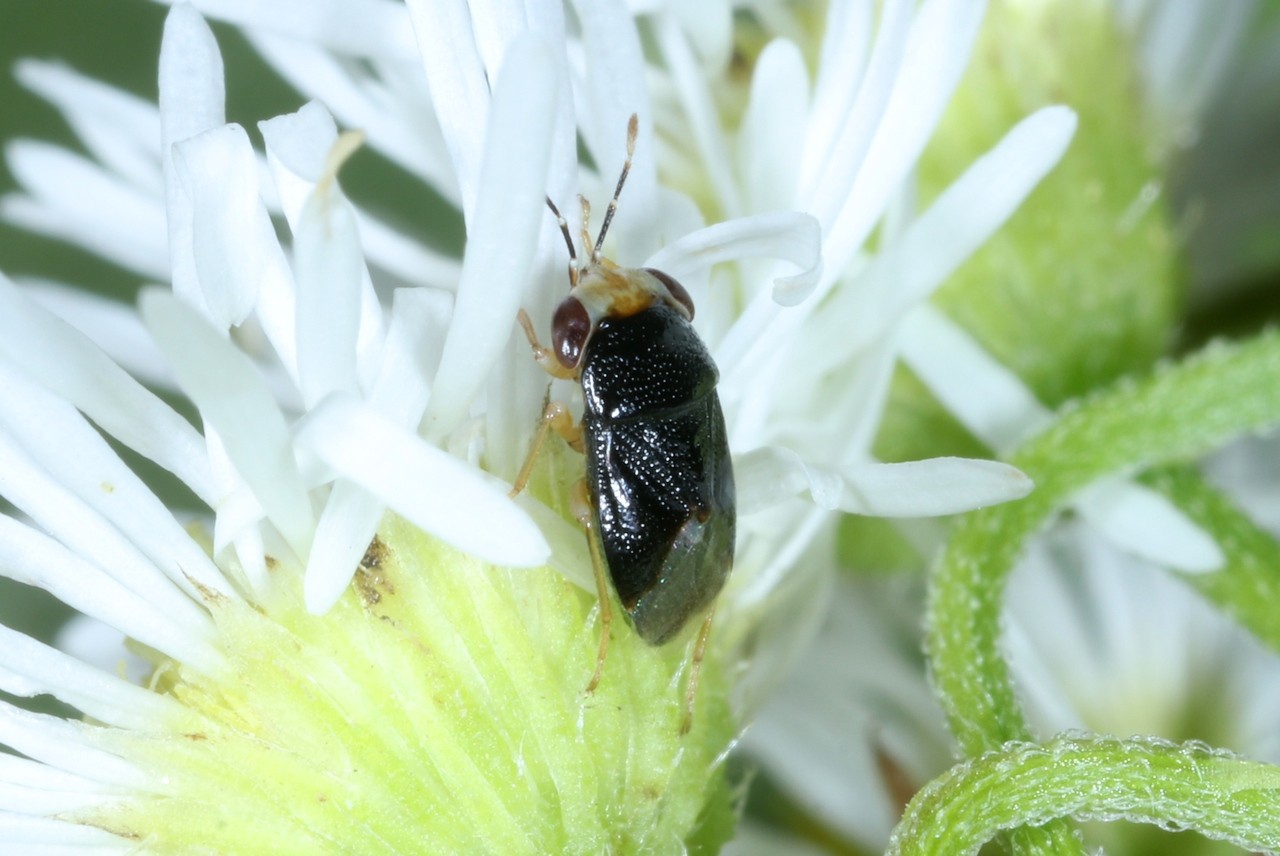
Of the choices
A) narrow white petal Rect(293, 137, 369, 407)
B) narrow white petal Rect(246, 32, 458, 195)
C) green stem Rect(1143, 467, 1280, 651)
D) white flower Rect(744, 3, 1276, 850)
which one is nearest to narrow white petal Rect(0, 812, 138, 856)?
narrow white petal Rect(293, 137, 369, 407)

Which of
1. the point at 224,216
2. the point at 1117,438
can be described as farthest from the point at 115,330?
the point at 1117,438

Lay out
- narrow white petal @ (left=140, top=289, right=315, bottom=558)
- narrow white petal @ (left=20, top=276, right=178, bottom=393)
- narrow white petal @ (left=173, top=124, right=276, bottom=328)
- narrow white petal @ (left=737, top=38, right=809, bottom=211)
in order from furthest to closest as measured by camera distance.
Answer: narrow white petal @ (left=20, top=276, right=178, bottom=393) < narrow white petal @ (left=737, top=38, right=809, bottom=211) < narrow white petal @ (left=173, top=124, right=276, bottom=328) < narrow white petal @ (left=140, top=289, right=315, bottom=558)

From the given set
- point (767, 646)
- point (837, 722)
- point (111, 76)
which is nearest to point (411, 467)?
point (767, 646)

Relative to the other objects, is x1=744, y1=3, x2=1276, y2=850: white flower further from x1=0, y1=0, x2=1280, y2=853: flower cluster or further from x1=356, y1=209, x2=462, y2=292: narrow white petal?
x1=356, y1=209, x2=462, y2=292: narrow white petal

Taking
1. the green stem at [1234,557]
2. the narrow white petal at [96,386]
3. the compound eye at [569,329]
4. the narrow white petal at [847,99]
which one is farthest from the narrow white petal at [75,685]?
the green stem at [1234,557]

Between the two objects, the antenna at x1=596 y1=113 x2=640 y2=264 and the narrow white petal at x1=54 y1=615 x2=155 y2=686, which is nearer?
the antenna at x1=596 y1=113 x2=640 y2=264

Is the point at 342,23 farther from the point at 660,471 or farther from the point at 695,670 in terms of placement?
the point at 695,670

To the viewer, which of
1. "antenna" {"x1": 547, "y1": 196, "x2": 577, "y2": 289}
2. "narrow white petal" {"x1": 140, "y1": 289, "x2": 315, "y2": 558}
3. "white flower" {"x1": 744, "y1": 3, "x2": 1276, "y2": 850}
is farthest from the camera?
"white flower" {"x1": 744, "y1": 3, "x2": 1276, "y2": 850}

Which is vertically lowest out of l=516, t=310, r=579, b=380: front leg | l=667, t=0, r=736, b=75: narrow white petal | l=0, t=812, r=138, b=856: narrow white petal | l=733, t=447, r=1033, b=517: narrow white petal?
l=0, t=812, r=138, b=856: narrow white petal
